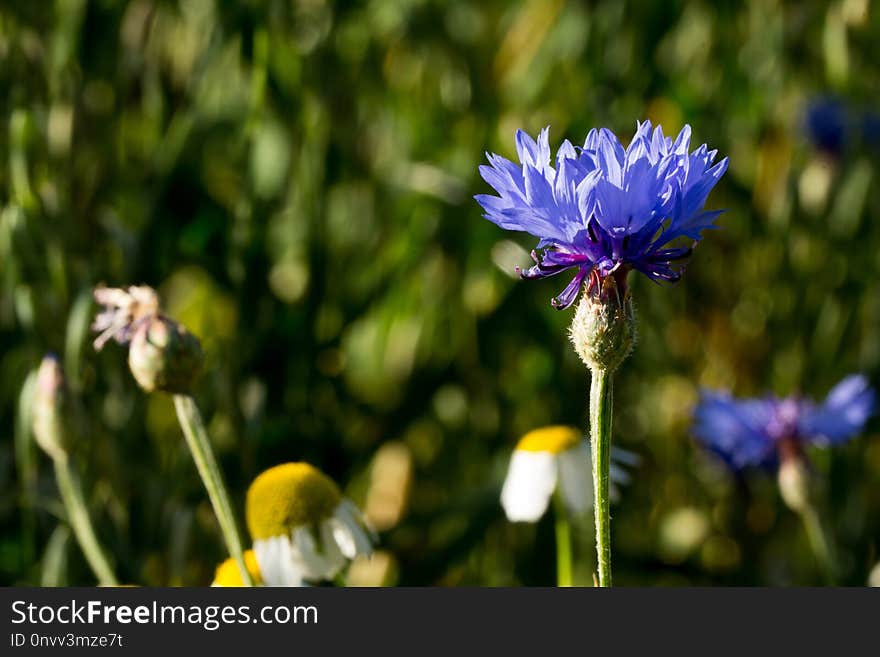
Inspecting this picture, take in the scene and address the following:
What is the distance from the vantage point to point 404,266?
1.50m

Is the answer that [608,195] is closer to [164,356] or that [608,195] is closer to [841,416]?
[164,356]

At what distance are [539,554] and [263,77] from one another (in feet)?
2.16

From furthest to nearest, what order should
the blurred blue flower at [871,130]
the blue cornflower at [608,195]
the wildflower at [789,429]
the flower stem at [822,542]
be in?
the blurred blue flower at [871,130] < the wildflower at [789,429] < the flower stem at [822,542] < the blue cornflower at [608,195]

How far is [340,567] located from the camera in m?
0.92

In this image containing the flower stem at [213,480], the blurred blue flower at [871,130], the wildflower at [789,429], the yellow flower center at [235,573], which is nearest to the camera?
the flower stem at [213,480]

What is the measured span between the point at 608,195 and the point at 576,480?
18.7 inches

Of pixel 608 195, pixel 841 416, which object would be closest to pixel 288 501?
pixel 608 195

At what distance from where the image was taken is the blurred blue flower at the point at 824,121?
5.78 ft

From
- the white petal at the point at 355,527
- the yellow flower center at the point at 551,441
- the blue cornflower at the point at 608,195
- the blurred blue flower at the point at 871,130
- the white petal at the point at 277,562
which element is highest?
the blurred blue flower at the point at 871,130

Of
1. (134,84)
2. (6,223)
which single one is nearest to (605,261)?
(6,223)

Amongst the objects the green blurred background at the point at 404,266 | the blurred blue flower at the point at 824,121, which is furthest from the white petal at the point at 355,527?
the blurred blue flower at the point at 824,121

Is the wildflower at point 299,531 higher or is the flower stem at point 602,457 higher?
the wildflower at point 299,531

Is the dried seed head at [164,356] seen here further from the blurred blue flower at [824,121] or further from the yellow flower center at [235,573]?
the blurred blue flower at [824,121]

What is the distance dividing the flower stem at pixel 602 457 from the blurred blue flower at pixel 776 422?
27.0 inches
